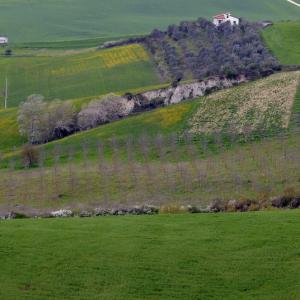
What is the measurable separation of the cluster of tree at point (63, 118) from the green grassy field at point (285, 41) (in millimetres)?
25926

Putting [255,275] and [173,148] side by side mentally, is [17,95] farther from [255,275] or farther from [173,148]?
[255,275]

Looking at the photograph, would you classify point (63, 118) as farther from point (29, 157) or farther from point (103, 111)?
point (29, 157)

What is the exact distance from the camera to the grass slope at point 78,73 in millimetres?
97625

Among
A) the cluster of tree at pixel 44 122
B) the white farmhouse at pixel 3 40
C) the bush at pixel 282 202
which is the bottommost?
the white farmhouse at pixel 3 40

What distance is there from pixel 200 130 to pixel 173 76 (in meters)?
30.9

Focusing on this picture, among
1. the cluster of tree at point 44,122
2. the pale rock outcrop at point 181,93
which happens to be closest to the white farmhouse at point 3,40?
the cluster of tree at point 44,122

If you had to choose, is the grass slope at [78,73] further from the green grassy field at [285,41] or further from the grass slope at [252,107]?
the grass slope at [252,107]

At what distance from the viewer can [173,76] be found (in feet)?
306

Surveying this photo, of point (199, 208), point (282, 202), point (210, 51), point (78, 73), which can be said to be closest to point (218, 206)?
point (199, 208)

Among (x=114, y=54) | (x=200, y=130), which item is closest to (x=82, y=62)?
(x=114, y=54)

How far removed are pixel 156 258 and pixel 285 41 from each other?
76631 mm

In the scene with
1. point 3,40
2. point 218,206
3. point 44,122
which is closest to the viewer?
point 218,206

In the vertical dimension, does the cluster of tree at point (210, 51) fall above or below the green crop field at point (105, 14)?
above

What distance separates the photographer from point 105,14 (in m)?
168
